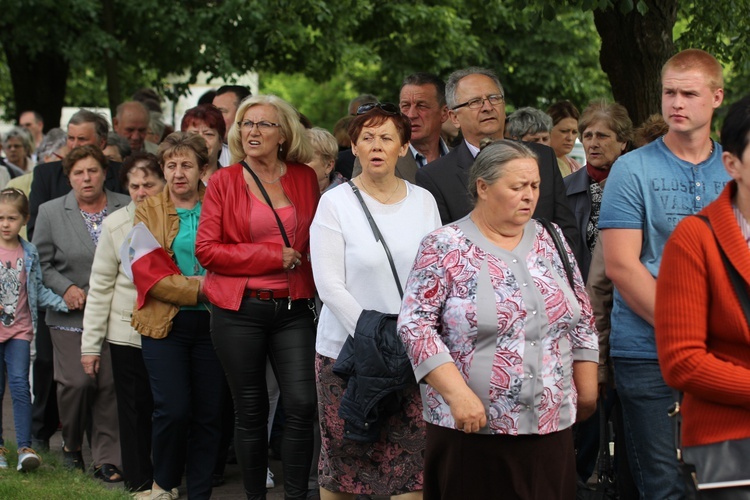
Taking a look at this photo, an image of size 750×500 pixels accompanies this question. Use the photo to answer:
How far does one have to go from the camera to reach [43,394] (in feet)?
29.0

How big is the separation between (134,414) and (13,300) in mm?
1236

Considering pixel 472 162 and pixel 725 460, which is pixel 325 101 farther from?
pixel 725 460

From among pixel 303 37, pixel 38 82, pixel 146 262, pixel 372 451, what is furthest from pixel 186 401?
pixel 38 82

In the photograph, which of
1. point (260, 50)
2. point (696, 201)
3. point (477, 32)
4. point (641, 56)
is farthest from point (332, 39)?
point (696, 201)

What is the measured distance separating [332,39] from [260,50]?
1.24m

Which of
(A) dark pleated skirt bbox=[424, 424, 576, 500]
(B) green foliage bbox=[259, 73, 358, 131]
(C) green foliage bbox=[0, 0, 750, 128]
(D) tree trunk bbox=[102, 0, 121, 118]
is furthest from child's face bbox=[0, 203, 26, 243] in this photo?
(B) green foliage bbox=[259, 73, 358, 131]

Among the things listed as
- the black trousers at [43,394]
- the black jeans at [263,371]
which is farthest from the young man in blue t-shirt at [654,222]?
the black trousers at [43,394]

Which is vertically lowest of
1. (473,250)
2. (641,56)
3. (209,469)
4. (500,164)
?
(209,469)

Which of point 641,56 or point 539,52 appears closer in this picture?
point 641,56

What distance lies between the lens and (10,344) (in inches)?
314

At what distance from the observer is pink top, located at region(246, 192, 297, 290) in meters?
6.32

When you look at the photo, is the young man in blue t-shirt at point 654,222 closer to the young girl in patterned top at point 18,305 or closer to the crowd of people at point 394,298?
the crowd of people at point 394,298

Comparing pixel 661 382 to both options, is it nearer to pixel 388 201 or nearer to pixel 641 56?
pixel 388 201

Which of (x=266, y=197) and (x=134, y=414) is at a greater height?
(x=266, y=197)
